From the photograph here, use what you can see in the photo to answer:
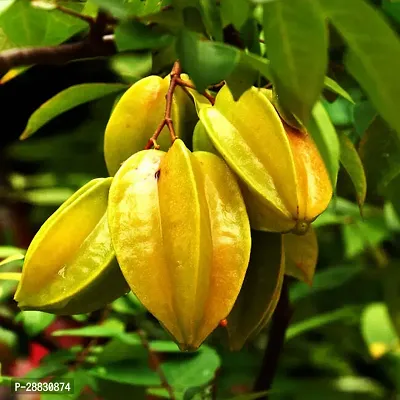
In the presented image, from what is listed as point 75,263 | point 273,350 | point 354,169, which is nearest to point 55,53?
point 75,263

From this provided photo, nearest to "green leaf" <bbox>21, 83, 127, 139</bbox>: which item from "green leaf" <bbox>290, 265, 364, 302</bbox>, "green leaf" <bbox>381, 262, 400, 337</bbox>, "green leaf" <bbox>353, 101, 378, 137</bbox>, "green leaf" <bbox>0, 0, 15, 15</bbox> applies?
"green leaf" <bbox>0, 0, 15, 15</bbox>

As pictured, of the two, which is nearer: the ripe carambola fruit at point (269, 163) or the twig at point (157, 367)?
the ripe carambola fruit at point (269, 163)

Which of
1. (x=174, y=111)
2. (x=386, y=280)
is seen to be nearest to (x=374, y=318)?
(x=386, y=280)

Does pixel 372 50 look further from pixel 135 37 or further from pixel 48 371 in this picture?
pixel 48 371

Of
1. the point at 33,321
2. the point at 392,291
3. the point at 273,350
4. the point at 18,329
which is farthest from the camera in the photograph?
the point at 392,291

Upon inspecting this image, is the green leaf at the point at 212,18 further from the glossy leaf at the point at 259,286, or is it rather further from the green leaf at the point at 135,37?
the glossy leaf at the point at 259,286

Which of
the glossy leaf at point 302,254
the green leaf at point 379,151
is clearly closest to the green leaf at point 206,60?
the glossy leaf at point 302,254
